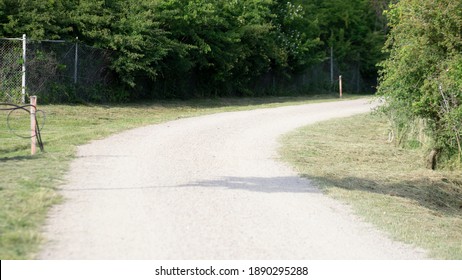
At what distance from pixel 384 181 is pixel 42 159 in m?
6.39

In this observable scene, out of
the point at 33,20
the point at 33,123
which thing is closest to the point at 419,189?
the point at 33,123

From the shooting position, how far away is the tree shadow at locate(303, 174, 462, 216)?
1185cm

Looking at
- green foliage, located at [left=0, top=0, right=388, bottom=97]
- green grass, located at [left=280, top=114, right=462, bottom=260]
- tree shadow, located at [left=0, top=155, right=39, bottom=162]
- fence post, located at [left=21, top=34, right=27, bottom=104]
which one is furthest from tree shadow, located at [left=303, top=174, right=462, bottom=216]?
green foliage, located at [left=0, top=0, right=388, bottom=97]

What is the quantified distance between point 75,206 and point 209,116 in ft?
41.8

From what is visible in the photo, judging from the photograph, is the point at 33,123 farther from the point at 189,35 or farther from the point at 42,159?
the point at 189,35

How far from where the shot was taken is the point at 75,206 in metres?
8.68

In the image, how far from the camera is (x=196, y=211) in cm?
878

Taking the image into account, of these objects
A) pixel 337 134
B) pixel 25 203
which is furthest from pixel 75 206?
pixel 337 134

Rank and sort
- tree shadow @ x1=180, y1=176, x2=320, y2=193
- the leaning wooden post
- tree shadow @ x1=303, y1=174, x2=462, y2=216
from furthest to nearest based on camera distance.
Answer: the leaning wooden post
tree shadow @ x1=303, y1=174, x2=462, y2=216
tree shadow @ x1=180, y1=176, x2=320, y2=193

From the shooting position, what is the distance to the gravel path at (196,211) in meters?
7.17

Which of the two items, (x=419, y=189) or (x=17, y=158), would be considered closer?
(x=17, y=158)

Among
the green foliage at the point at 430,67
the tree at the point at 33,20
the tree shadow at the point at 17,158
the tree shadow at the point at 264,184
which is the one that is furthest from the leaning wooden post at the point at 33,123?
the tree at the point at 33,20

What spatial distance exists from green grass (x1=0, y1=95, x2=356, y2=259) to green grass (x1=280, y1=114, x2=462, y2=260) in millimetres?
4199

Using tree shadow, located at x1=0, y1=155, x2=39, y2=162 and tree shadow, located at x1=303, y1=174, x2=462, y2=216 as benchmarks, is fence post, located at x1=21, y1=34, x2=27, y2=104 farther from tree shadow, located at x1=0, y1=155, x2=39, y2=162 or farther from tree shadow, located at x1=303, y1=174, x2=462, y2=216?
tree shadow, located at x1=303, y1=174, x2=462, y2=216
